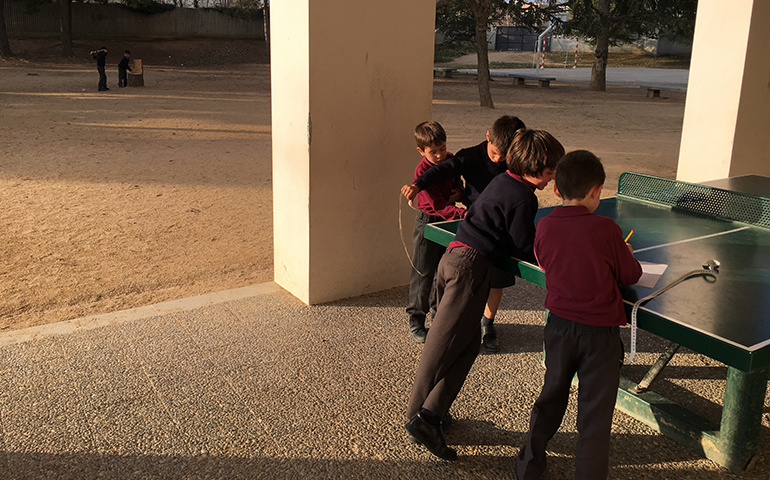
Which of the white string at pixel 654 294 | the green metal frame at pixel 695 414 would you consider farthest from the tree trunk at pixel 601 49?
the white string at pixel 654 294

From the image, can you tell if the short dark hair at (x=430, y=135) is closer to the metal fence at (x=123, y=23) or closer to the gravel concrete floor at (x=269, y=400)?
the gravel concrete floor at (x=269, y=400)

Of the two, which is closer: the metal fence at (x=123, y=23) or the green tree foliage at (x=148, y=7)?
the metal fence at (x=123, y=23)

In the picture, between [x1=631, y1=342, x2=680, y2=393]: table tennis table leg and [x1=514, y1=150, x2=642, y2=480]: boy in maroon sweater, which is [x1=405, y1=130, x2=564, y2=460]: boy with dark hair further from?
[x1=631, y1=342, x2=680, y2=393]: table tennis table leg

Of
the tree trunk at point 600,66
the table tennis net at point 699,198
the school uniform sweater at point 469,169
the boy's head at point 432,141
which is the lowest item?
the table tennis net at point 699,198

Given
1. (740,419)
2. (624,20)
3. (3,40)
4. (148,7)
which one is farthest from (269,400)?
(148,7)

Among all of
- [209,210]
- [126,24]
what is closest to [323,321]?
[209,210]

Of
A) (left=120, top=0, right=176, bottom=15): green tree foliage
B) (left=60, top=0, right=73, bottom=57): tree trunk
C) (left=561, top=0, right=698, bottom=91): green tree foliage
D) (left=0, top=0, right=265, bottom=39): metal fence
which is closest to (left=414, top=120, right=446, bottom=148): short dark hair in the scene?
(left=561, top=0, right=698, bottom=91): green tree foliage

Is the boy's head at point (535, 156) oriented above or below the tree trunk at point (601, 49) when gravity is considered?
below

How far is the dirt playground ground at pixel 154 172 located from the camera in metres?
5.82

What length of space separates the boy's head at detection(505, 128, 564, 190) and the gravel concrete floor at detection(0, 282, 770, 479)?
134cm

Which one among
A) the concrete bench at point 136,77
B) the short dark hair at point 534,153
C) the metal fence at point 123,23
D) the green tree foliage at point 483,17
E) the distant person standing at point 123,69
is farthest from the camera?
the metal fence at point 123,23

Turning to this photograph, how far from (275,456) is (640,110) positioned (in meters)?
19.8

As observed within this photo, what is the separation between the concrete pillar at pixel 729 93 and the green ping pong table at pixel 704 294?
251 cm

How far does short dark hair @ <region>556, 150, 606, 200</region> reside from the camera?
256cm
